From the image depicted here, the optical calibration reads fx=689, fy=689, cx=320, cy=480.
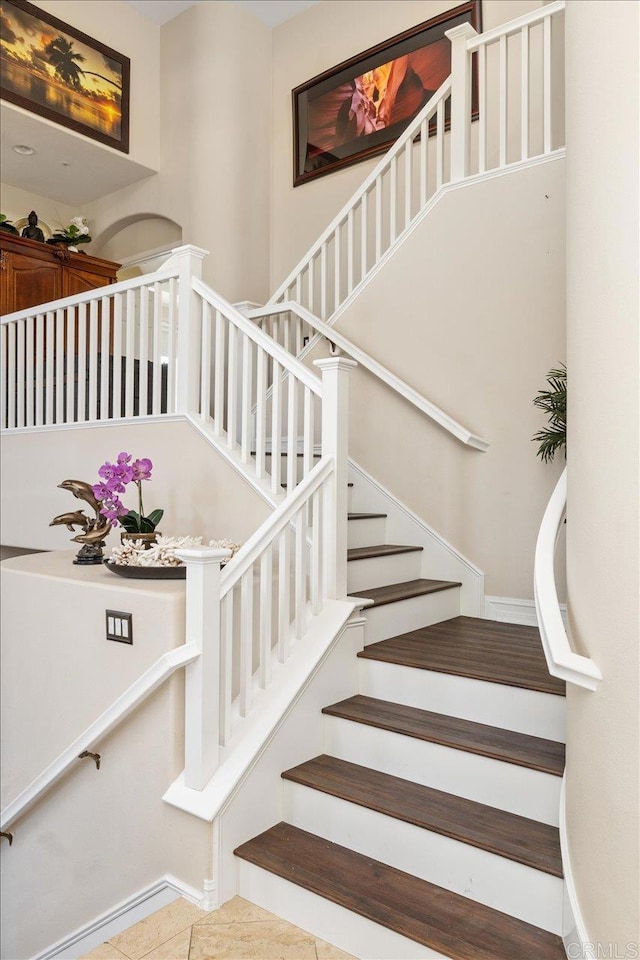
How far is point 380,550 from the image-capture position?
12.2 ft

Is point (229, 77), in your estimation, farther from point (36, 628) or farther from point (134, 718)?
point (134, 718)

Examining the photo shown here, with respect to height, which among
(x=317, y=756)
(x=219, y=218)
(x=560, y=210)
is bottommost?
(x=317, y=756)

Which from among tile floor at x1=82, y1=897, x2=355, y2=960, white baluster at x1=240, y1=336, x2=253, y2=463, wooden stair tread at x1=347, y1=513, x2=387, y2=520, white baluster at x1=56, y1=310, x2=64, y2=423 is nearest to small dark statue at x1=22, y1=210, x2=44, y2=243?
white baluster at x1=56, y1=310, x2=64, y2=423

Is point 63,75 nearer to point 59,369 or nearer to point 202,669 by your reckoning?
point 59,369

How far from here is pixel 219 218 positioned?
19.7 ft

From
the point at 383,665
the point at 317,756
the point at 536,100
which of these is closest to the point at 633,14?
the point at 383,665

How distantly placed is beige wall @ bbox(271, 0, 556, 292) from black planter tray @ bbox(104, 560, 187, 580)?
401 centimetres

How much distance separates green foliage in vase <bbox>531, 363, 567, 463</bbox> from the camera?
10.9 ft

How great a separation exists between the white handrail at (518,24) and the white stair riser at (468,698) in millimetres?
3432

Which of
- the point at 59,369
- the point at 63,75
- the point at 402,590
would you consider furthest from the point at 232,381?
the point at 63,75

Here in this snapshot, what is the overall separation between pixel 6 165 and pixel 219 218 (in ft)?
6.61

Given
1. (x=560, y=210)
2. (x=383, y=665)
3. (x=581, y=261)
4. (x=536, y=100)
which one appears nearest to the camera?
(x=581, y=261)

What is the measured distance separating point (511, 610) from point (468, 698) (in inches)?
45.9

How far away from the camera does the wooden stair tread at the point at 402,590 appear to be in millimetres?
3227
